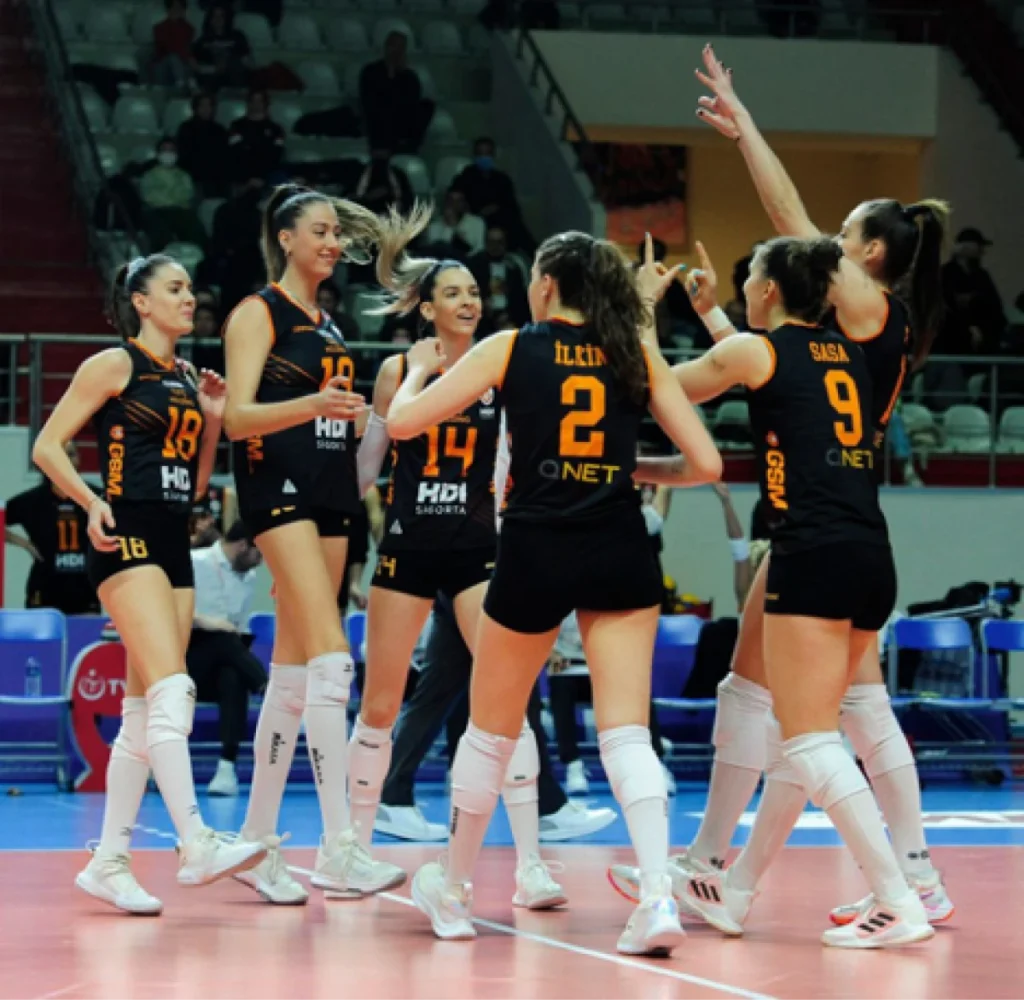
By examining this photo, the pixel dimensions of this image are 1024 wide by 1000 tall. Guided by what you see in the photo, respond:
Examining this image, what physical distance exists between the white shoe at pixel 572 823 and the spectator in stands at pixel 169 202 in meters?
9.05

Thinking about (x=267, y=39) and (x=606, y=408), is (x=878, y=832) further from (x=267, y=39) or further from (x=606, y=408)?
(x=267, y=39)

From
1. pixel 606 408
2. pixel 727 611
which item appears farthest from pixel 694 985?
pixel 727 611

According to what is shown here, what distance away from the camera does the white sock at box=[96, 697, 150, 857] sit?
21.3ft

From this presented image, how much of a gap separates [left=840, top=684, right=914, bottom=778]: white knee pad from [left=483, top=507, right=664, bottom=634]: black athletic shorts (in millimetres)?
982

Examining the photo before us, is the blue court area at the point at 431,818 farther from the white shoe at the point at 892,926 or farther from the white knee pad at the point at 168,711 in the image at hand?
the white shoe at the point at 892,926

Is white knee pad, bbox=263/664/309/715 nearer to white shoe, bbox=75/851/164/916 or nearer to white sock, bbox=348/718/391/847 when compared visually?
white sock, bbox=348/718/391/847

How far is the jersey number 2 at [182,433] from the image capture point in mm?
6609

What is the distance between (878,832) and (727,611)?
8778 mm

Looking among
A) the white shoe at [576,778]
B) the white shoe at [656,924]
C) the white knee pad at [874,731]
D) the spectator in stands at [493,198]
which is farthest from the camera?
the spectator in stands at [493,198]

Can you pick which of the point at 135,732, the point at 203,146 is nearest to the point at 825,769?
the point at 135,732

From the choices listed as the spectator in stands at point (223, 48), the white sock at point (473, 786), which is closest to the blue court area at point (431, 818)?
the white sock at point (473, 786)

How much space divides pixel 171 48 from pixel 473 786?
47.6 feet

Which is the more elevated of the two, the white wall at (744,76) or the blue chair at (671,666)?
the white wall at (744,76)

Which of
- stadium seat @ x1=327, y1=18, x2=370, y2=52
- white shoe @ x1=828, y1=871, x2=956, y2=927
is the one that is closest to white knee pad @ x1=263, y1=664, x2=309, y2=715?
white shoe @ x1=828, y1=871, x2=956, y2=927
